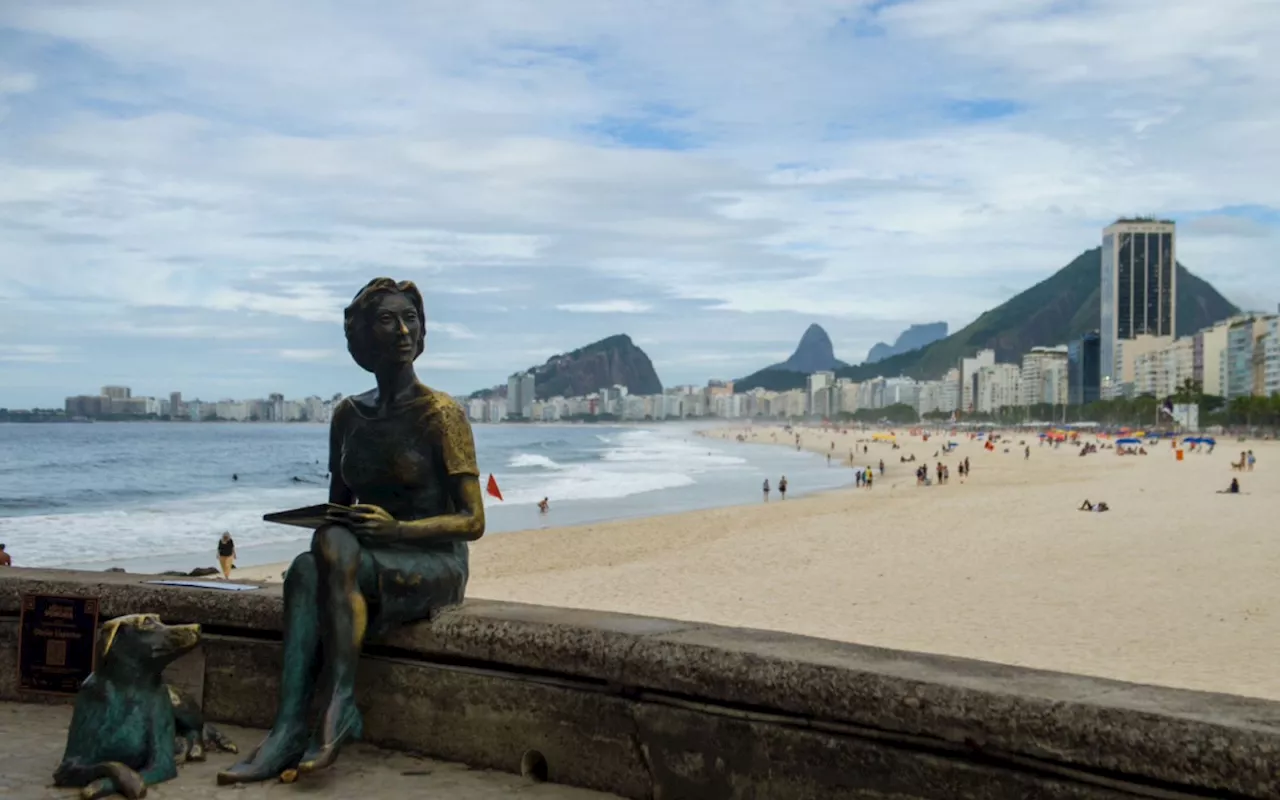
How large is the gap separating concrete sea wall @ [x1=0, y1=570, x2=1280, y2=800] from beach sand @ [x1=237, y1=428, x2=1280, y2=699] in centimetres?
676

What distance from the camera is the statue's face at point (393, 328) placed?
4234 mm

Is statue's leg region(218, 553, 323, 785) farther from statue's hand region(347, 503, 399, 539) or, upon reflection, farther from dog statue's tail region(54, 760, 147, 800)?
dog statue's tail region(54, 760, 147, 800)

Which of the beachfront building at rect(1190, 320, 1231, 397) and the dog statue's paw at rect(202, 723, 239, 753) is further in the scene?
the beachfront building at rect(1190, 320, 1231, 397)

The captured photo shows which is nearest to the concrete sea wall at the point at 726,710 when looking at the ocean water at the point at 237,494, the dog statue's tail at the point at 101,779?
the dog statue's tail at the point at 101,779

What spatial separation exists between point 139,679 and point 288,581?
1.82 feet

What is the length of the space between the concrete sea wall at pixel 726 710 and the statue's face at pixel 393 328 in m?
0.92

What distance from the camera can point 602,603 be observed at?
17.1m

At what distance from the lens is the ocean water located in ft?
96.2

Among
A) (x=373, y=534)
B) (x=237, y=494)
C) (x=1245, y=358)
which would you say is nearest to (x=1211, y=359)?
(x=1245, y=358)

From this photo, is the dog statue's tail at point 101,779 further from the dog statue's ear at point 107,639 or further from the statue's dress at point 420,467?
the statue's dress at point 420,467

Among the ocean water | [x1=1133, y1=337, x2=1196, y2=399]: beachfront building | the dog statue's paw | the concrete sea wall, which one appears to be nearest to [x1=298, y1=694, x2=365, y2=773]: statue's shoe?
the concrete sea wall

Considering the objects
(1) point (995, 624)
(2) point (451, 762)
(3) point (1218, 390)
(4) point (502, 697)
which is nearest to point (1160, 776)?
(4) point (502, 697)

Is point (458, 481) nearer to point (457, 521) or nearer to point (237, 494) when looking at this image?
point (457, 521)

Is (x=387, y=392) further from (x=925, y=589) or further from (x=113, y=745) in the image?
(x=925, y=589)
